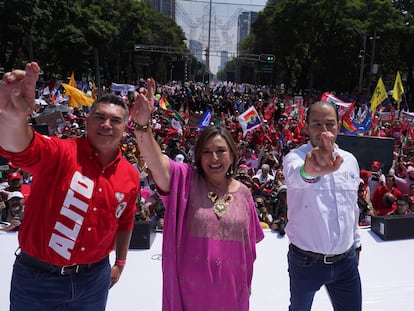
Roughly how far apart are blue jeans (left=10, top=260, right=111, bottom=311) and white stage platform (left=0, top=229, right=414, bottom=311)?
91cm

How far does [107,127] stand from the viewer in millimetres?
1937

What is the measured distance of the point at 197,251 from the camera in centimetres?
185

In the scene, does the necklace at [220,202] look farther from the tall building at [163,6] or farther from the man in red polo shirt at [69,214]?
the tall building at [163,6]

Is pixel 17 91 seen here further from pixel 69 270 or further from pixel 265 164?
pixel 265 164

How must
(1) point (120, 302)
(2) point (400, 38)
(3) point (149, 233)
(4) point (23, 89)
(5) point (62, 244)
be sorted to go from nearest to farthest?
(4) point (23, 89) < (5) point (62, 244) < (1) point (120, 302) < (3) point (149, 233) < (2) point (400, 38)

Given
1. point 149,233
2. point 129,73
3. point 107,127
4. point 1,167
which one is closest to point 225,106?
point 1,167

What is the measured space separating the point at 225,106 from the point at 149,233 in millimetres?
20802

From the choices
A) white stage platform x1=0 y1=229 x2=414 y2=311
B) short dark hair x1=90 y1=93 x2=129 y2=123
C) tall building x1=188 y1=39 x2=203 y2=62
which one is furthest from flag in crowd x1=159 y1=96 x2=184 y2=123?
tall building x1=188 y1=39 x2=203 y2=62

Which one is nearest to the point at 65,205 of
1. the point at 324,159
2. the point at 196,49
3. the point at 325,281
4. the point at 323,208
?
the point at 324,159

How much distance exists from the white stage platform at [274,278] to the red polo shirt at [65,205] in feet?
3.70

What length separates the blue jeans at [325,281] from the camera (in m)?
2.24

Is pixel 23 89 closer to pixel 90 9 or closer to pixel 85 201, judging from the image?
pixel 85 201

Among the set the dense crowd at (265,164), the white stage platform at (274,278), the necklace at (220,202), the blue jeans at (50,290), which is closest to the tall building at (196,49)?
the dense crowd at (265,164)

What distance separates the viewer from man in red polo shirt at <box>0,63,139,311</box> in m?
1.81
